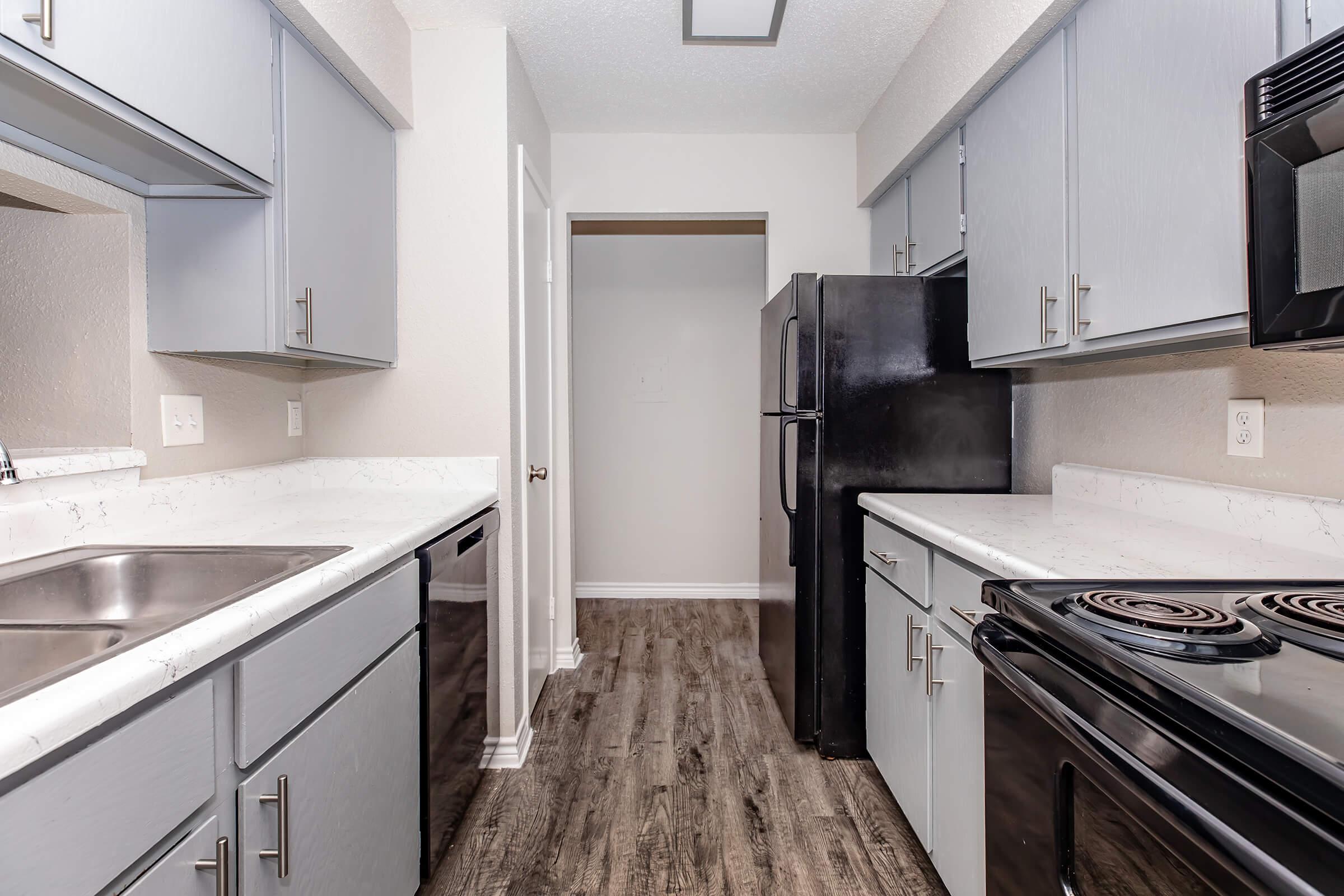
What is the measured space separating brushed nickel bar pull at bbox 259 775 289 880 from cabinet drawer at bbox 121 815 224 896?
0.31ft

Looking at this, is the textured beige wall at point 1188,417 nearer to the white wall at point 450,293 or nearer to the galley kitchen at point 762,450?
the galley kitchen at point 762,450

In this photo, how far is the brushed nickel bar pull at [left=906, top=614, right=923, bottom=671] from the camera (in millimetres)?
1689

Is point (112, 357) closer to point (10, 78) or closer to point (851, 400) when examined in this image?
point (10, 78)

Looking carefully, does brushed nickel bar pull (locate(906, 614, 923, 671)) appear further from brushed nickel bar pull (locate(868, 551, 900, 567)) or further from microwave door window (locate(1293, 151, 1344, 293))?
microwave door window (locate(1293, 151, 1344, 293))

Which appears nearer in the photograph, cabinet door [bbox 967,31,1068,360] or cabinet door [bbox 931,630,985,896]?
cabinet door [bbox 931,630,985,896]

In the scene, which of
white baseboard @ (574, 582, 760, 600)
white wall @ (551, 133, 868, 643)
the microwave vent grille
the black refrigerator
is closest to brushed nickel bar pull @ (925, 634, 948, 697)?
the black refrigerator

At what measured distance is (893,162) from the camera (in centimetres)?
256

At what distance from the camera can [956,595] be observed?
4.80 ft

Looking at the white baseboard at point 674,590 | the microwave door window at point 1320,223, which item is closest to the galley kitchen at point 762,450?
the microwave door window at point 1320,223

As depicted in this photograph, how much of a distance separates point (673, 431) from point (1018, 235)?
256cm

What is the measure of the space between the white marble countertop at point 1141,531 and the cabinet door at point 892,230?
116 cm

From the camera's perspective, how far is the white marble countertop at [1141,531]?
1.15 meters

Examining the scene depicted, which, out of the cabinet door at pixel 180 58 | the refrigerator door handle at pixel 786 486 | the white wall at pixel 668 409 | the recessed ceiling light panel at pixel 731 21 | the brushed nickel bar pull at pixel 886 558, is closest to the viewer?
the cabinet door at pixel 180 58

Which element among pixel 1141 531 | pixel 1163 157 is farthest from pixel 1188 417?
pixel 1163 157
